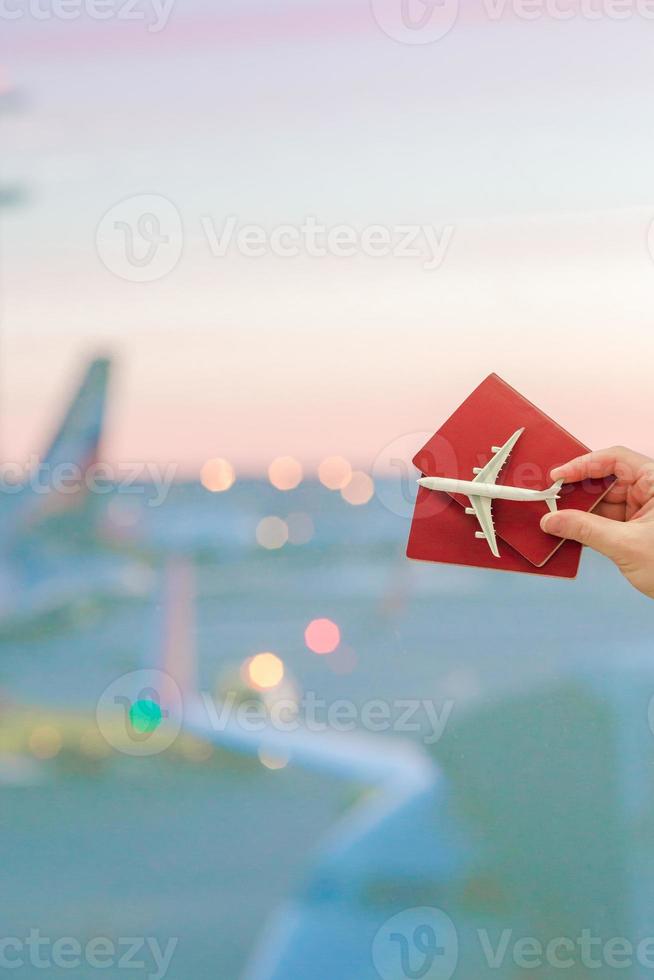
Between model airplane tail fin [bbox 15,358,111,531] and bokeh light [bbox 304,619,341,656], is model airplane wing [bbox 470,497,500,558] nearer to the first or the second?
bokeh light [bbox 304,619,341,656]

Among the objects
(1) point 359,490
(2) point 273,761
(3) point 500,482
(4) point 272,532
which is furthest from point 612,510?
(2) point 273,761

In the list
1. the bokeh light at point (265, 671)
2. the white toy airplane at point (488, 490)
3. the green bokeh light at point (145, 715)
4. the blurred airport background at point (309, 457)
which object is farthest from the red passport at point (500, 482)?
the green bokeh light at point (145, 715)

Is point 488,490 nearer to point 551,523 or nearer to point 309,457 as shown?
point 551,523

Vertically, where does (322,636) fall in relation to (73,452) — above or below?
below

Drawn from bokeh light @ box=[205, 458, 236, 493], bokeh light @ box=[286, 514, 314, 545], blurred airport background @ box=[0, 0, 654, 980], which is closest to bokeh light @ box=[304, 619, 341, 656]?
blurred airport background @ box=[0, 0, 654, 980]

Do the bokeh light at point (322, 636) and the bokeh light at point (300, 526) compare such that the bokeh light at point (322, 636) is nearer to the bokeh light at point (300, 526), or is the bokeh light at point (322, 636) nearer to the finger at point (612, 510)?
the bokeh light at point (300, 526)

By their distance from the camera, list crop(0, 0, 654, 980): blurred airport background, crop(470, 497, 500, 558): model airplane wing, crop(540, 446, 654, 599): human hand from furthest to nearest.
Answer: crop(0, 0, 654, 980): blurred airport background → crop(470, 497, 500, 558): model airplane wing → crop(540, 446, 654, 599): human hand
